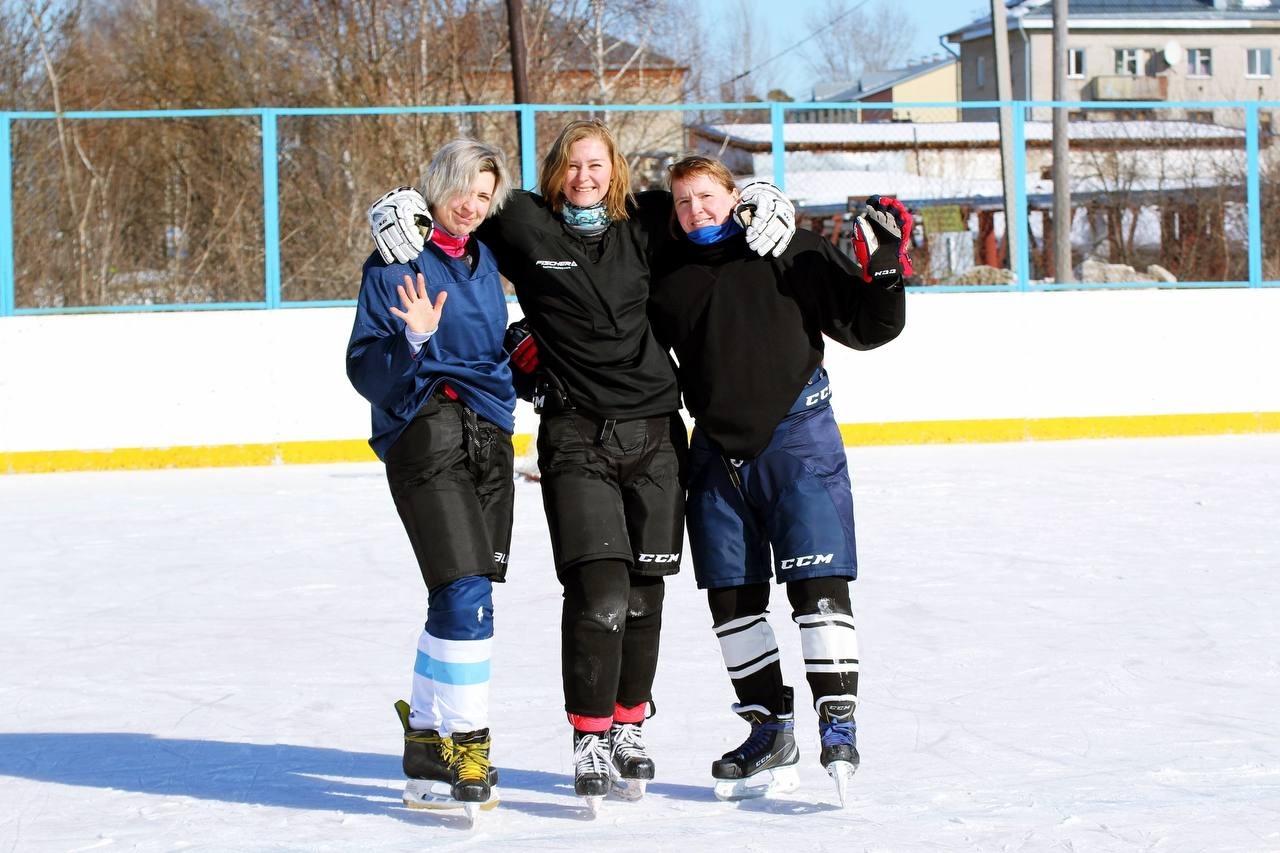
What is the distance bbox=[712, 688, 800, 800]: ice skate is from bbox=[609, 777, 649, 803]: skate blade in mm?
155

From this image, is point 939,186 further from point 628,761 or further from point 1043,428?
point 628,761

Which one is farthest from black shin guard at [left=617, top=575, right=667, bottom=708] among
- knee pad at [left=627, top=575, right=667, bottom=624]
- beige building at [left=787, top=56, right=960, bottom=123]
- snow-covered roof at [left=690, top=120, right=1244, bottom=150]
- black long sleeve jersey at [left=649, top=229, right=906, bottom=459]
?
beige building at [left=787, top=56, right=960, bottom=123]

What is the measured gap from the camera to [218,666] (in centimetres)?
464

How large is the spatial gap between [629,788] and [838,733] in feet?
1.43

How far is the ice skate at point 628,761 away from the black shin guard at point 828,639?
Answer: 37 centimetres

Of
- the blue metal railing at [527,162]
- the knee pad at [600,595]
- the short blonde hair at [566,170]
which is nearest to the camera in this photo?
the knee pad at [600,595]

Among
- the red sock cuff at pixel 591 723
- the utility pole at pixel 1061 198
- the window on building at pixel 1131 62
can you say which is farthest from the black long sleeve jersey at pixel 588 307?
the window on building at pixel 1131 62

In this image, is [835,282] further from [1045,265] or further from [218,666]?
[1045,265]

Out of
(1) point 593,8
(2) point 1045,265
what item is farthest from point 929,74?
(2) point 1045,265

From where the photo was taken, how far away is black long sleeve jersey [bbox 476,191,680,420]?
324cm

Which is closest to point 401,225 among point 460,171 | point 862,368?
point 460,171

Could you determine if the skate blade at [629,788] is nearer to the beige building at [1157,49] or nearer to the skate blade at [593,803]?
the skate blade at [593,803]

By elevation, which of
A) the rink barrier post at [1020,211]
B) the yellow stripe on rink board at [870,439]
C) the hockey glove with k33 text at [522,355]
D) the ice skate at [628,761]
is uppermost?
the rink barrier post at [1020,211]

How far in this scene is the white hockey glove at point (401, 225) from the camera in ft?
10.1
